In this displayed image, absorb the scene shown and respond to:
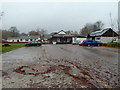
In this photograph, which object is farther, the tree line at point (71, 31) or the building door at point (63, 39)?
the tree line at point (71, 31)

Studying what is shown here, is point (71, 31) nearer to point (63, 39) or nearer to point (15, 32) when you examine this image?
point (63, 39)

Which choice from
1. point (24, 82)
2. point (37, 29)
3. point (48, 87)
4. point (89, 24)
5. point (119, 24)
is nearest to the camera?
point (48, 87)

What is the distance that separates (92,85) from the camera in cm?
314

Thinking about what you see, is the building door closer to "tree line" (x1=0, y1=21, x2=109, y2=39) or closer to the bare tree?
"tree line" (x1=0, y1=21, x2=109, y2=39)

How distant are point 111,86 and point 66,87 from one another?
1.51m

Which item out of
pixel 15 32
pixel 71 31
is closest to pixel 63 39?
pixel 71 31

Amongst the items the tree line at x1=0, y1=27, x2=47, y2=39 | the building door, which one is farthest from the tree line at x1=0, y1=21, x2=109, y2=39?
the building door

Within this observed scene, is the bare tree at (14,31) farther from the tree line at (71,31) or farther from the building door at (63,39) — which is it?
the building door at (63,39)

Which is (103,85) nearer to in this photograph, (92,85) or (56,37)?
(92,85)

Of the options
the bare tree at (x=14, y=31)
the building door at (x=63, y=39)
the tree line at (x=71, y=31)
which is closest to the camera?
the building door at (x=63, y=39)

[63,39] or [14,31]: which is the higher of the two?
[14,31]

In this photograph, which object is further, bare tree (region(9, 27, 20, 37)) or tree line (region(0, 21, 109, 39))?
bare tree (region(9, 27, 20, 37))

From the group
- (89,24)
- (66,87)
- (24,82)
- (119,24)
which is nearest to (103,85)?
(66,87)

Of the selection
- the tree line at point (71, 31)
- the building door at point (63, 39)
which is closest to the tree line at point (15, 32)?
the tree line at point (71, 31)
